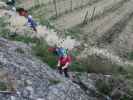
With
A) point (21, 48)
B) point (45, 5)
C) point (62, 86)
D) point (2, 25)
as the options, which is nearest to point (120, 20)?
point (45, 5)

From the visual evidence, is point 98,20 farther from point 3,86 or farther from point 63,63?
point 3,86

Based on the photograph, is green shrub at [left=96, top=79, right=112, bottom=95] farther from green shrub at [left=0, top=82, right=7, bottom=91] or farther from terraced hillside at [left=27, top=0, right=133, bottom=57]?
terraced hillside at [left=27, top=0, right=133, bottom=57]

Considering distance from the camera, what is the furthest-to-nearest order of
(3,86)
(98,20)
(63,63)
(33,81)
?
(98,20) < (63,63) < (33,81) < (3,86)

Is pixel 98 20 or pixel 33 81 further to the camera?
pixel 98 20

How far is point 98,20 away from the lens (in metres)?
26.2

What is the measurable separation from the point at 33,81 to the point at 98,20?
16285mm

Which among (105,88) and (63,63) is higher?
(63,63)

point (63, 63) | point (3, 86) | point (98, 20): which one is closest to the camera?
point (3, 86)

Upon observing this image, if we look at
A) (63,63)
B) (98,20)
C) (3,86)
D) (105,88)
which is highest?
(98,20)

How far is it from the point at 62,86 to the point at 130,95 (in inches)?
109

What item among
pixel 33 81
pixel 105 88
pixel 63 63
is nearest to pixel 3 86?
pixel 33 81

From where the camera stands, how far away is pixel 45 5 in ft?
96.1

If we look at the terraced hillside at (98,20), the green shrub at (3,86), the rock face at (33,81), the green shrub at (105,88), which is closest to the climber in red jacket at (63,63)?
the rock face at (33,81)

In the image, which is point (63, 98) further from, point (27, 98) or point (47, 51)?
point (47, 51)
